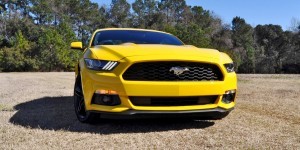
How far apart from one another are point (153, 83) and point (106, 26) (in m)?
58.3

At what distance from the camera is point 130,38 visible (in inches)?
213

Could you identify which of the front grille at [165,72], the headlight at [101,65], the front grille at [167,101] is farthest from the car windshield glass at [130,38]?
the front grille at [167,101]

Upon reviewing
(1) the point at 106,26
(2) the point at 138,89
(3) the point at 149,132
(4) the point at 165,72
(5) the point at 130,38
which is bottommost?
(1) the point at 106,26

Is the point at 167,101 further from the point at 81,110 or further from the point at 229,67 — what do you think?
the point at 81,110

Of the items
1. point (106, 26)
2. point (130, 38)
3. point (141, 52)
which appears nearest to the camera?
point (141, 52)

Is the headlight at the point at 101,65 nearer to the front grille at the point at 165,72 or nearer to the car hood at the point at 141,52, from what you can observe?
the car hood at the point at 141,52

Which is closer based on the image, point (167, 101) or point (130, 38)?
point (167, 101)

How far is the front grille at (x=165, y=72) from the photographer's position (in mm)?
3822

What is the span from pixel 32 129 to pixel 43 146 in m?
0.80

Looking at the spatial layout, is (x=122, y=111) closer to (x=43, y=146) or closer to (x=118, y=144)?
(x=118, y=144)

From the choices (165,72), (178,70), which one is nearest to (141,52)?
(165,72)

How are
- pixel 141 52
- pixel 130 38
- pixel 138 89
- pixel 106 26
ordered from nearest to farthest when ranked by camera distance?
pixel 138 89, pixel 141 52, pixel 130 38, pixel 106 26

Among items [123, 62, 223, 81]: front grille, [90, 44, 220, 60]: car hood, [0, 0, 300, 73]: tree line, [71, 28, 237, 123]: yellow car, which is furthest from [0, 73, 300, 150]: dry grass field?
[0, 0, 300, 73]: tree line

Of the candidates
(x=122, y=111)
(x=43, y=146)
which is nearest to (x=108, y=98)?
(x=122, y=111)
